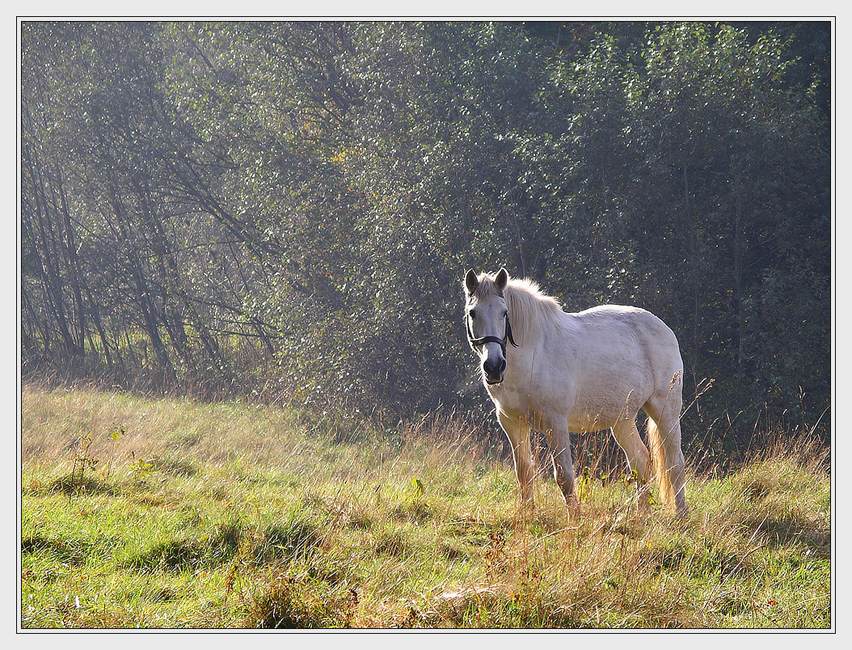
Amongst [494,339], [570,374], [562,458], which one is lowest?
[562,458]

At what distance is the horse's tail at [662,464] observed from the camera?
648 cm

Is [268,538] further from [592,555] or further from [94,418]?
[94,418]

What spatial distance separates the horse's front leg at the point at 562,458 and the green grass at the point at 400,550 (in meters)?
0.21

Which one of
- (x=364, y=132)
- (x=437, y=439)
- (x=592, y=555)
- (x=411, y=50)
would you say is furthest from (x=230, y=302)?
(x=592, y=555)

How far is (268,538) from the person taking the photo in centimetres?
523

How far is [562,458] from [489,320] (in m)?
1.20

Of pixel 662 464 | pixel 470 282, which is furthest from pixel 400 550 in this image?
pixel 662 464

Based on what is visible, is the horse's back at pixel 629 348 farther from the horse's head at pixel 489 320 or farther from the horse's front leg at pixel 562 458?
the horse's head at pixel 489 320

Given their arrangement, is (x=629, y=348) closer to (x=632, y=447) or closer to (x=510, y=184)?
(x=632, y=447)

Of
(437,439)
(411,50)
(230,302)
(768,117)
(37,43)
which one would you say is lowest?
(437,439)

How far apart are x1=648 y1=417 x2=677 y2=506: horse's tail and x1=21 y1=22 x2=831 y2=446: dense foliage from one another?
213cm

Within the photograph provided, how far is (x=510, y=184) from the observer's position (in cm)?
1134

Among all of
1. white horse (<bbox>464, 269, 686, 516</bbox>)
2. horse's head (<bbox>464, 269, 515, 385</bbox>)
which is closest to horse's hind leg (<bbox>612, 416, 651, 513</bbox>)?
white horse (<bbox>464, 269, 686, 516</bbox>)
